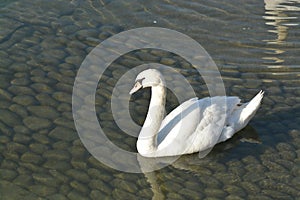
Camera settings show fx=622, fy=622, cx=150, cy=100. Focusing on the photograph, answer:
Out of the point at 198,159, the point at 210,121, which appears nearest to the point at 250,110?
the point at 210,121

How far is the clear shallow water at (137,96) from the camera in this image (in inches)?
258

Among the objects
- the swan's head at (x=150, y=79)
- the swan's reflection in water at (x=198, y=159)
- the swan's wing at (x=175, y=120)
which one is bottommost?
the swan's reflection in water at (x=198, y=159)

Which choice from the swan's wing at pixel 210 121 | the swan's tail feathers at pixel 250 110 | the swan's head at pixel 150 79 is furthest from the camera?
the swan's tail feathers at pixel 250 110

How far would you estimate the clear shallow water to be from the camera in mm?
6555

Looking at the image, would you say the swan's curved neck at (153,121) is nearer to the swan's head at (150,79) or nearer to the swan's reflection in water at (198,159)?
the swan's head at (150,79)

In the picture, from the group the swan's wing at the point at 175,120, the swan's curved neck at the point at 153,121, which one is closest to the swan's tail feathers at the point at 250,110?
the swan's wing at the point at 175,120

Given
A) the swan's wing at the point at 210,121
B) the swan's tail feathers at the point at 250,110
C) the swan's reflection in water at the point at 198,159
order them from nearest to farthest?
1. the swan's reflection in water at the point at 198,159
2. the swan's wing at the point at 210,121
3. the swan's tail feathers at the point at 250,110

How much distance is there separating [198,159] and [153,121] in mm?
711

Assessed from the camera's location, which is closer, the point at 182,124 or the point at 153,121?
the point at 153,121

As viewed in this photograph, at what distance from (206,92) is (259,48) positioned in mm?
1611

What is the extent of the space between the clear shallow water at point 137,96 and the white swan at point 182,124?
21 cm

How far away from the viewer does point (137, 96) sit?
26.7 feet

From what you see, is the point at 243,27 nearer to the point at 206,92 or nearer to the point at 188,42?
the point at 188,42

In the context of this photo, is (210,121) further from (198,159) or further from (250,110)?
(250,110)
